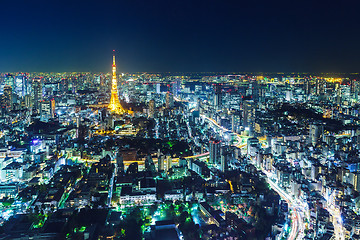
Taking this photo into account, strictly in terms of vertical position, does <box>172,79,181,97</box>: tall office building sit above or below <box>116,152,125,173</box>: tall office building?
above

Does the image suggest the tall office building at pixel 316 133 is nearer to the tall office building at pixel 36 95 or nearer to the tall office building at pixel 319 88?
the tall office building at pixel 319 88

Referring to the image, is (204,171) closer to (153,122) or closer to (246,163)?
(246,163)

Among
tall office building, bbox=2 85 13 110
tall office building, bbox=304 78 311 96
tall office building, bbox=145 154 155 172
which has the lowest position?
tall office building, bbox=145 154 155 172

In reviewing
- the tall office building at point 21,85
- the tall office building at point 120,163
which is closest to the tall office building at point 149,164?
→ the tall office building at point 120,163

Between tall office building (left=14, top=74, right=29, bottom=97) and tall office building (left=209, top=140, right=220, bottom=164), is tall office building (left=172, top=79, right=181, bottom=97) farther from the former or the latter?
tall office building (left=209, top=140, right=220, bottom=164)

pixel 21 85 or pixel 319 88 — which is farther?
pixel 21 85

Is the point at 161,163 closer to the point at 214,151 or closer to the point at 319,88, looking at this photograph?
the point at 214,151

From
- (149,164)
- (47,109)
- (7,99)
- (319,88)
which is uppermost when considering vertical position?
(319,88)

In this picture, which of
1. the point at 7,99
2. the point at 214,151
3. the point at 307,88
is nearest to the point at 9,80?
the point at 7,99

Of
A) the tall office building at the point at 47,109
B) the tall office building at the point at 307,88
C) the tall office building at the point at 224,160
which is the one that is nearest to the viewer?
the tall office building at the point at 224,160

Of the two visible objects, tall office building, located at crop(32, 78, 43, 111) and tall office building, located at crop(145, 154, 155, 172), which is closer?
tall office building, located at crop(145, 154, 155, 172)

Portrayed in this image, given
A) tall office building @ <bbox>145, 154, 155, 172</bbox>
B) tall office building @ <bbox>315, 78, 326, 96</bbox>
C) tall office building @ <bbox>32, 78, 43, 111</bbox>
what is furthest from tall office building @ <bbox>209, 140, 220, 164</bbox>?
tall office building @ <bbox>315, 78, 326, 96</bbox>

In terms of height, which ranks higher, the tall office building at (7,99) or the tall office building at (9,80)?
the tall office building at (9,80)
